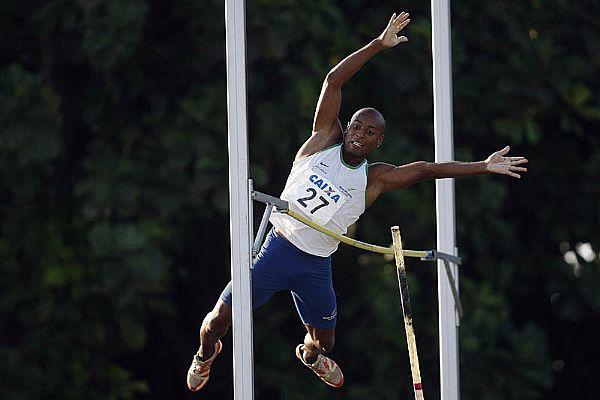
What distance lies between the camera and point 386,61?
33.1ft

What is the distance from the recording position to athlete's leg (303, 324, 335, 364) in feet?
21.7

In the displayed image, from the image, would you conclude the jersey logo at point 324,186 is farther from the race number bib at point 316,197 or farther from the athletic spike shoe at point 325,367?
the athletic spike shoe at point 325,367

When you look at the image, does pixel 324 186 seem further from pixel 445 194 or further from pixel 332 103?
pixel 445 194

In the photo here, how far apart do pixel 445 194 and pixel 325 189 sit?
114 centimetres

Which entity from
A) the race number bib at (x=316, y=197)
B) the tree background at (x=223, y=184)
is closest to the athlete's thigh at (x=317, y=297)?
the race number bib at (x=316, y=197)

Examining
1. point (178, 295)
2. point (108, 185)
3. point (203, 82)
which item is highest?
point (203, 82)

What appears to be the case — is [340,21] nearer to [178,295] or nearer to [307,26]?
[307,26]

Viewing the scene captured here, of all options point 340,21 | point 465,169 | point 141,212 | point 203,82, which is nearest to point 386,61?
point 340,21

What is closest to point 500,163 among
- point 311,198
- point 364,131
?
point 364,131

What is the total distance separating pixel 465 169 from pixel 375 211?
396 cm

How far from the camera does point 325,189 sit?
20.6ft

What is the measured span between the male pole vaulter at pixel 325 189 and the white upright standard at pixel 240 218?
20cm

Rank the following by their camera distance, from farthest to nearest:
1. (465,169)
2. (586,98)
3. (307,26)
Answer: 1. (586,98)
2. (307,26)
3. (465,169)

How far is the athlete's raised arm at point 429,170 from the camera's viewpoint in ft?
20.2
